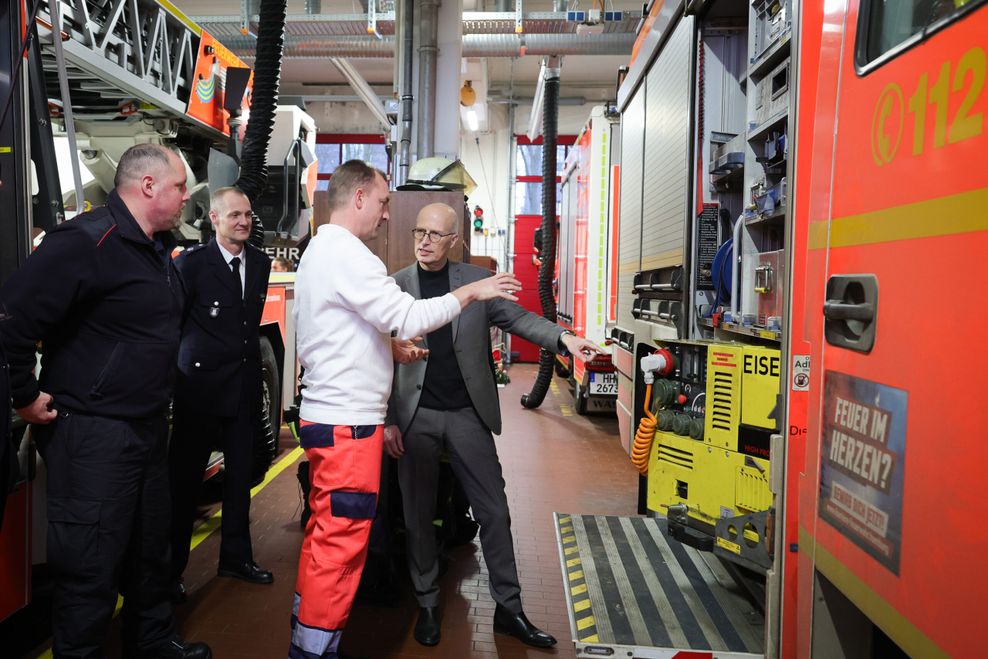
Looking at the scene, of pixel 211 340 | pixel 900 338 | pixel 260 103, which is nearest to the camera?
pixel 900 338

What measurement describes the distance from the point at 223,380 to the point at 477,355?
1329 mm

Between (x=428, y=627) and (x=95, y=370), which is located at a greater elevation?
(x=95, y=370)

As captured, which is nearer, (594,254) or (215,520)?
(215,520)

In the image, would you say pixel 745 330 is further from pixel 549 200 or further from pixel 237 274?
pixel 549 200

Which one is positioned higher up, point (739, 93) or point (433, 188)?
point (739, 93)

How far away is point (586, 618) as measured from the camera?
2514mm

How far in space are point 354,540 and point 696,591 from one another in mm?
1361

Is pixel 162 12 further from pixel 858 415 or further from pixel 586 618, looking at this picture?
pixel 858 415

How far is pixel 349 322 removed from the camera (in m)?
2.57

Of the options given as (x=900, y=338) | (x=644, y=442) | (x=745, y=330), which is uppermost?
(x=900, y=338)

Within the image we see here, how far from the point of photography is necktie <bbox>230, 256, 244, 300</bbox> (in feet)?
12.3

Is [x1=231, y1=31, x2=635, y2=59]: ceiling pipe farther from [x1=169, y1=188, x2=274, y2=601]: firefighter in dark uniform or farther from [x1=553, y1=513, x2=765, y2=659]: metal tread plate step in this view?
[x1=553, y1=513, x2=765, y2=659]: metal tread plate step

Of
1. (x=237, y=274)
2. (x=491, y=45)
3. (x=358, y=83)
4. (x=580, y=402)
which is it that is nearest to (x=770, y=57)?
(x=237, y=274)

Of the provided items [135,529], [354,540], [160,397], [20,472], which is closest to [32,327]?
[160,397]
